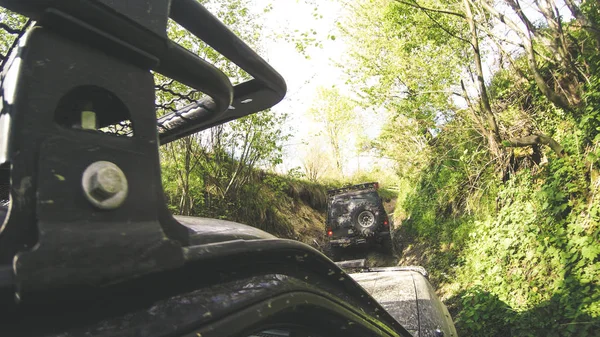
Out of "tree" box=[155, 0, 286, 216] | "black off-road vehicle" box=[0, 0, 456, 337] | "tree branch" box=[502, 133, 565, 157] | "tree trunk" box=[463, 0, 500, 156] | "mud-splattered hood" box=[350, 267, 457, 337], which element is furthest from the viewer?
"tree" box=[155, 0, 286, 216]

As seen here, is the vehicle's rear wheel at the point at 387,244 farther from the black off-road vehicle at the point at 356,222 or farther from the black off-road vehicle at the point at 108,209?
the black off-road vehicle at the point at 108,209

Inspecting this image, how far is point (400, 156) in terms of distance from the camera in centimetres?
1458

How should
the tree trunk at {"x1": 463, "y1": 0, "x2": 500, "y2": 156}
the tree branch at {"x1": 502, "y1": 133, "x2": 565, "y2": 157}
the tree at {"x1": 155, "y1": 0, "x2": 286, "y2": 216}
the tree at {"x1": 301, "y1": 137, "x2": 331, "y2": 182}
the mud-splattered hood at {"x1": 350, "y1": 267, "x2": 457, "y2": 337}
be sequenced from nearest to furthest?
the mud-splattered hood at {"x1": 350, "y1": 267, "x2": 457, "y2": 337}
the tree branch at {"x1": 502, "y1": 133, "x2": 565, "y2": 157}
the tree trunk at {"x1": 463, "y1": 0, "x2": 500, "y2": 156}
the tree at {"x1": 155, "y1": 0, "x2": 286, "y2": 216}
the tree at {"x1": 301, "y1": 137, "x2": 331, "y2": 182}

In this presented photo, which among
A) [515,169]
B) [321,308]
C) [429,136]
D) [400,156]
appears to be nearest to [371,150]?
[400,156]

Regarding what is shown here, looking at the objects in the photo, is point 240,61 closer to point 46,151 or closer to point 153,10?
point 153,10

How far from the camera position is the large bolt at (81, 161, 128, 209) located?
0.53 meters

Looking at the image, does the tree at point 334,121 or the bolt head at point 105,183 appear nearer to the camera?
the bolt head at point 105,183

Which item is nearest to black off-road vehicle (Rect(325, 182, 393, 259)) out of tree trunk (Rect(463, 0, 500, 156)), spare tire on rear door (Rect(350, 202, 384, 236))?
spare tire on rear door (Rect(350, 202, 384, 236))

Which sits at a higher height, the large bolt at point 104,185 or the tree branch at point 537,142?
the tree branch at point 537,142

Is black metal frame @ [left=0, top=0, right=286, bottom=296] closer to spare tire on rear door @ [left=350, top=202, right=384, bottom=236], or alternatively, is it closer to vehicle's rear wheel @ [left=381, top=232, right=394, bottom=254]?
spare tire on rear door @ [left=350, top=202, right=384, bottom=236]

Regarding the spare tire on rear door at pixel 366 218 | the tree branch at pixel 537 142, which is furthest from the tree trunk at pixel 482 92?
the spare tire on rear door at pixel 366 218

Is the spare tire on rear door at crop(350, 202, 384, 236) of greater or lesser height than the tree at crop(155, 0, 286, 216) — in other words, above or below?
below

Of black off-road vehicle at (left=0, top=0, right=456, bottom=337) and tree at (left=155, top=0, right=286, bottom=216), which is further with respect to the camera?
tree at (left=155, top=0, right=286, bottom=216)

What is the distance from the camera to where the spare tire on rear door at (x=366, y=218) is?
12.1 m
